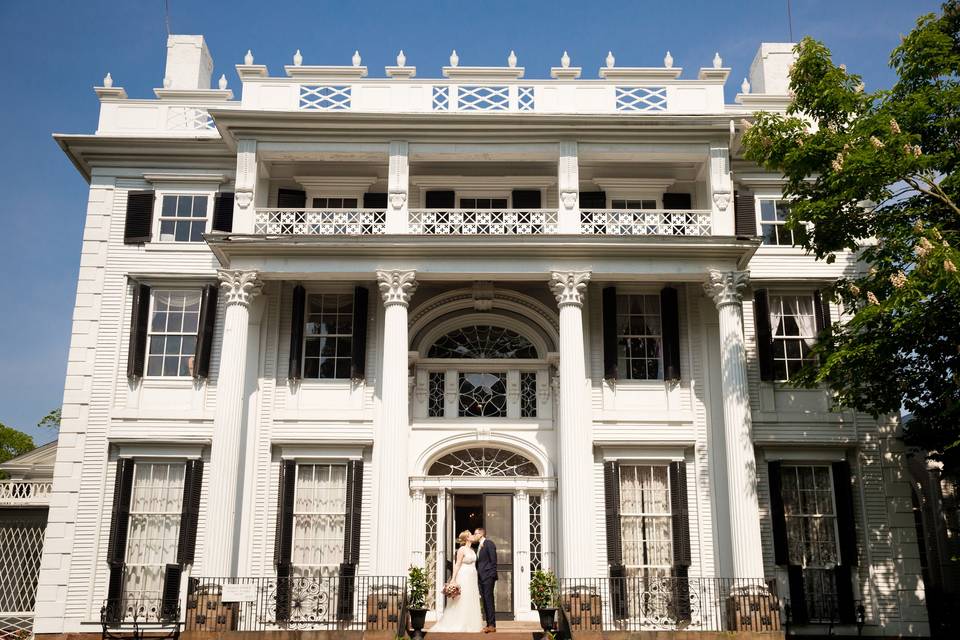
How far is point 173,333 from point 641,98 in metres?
12.0

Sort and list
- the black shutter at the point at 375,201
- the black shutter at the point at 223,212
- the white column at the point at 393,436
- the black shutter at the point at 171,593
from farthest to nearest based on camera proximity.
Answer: the black shutter at the point at 375,201 < the black shutter at the point at 223,212 < the black shutter at the point at 171,593 < the white column at the point at 393,436

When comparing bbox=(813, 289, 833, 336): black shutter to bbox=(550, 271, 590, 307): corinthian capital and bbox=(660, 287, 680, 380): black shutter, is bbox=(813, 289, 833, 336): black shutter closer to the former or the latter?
bbox=(660, 287, 680, 380): black shutter

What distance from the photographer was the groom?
1750 cm

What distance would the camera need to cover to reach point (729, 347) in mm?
20359

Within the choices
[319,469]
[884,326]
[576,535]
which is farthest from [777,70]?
[319,469]

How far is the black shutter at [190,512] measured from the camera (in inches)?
790

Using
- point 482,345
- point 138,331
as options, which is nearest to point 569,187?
point 482,345

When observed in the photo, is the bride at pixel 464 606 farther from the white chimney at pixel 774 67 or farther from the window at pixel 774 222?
the white chimney at pixel 774 67

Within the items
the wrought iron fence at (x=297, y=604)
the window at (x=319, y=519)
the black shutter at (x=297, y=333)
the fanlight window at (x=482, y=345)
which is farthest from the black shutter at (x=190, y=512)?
the fanlight window at (x=482, y=345)

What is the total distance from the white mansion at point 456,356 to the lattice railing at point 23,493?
179 cm

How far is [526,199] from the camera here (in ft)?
74.7

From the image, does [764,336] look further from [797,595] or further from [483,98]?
[483,98]

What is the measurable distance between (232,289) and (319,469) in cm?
439

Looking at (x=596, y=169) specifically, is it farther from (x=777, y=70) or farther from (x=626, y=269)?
(x=777, y=70)
